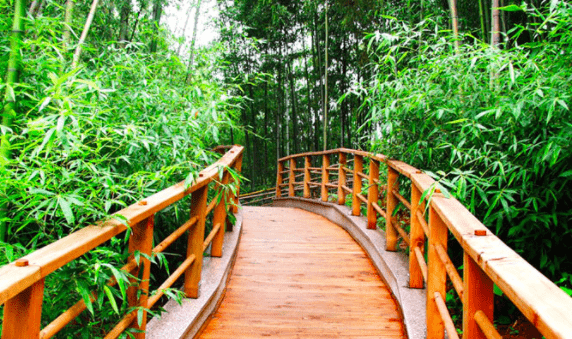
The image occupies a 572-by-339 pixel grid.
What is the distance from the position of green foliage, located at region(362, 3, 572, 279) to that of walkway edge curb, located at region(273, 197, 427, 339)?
609mm

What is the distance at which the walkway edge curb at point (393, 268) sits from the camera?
219cm

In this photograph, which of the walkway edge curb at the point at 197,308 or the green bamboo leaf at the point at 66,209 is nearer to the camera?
the green bamboo leaf at the point at 66,209

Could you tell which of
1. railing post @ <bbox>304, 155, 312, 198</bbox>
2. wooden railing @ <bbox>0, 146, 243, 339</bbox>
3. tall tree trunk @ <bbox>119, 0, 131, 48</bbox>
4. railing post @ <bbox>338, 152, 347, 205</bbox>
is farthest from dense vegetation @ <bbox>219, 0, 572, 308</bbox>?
railing post @ <bbox>304, 155, 312, 198</bbox>

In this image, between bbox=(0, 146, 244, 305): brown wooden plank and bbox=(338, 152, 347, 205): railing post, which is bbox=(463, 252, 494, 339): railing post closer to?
bbox=(0, 146, 244, 305): brown wooden plank

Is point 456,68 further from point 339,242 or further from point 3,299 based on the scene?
point 3,299

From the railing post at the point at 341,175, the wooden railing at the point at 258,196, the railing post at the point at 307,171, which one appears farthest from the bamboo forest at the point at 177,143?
the wooden railing at the point at 258,196

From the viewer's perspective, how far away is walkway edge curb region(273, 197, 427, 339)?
2.19m

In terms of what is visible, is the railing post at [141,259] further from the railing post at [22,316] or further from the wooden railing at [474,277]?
the wooden railing at [474,277]

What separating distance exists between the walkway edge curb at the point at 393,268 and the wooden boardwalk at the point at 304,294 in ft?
0.28

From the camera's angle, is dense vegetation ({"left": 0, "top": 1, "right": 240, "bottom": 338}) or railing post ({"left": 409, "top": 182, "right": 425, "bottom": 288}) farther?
railing post ({"left": 409, "top": 182, "right": 425, "bottom": 288})

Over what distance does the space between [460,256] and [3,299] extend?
8.38ft

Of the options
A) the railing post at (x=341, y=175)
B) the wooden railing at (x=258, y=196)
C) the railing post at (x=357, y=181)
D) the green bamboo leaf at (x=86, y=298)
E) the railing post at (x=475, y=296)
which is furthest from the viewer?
the wooden railing at (x=258, y=196)

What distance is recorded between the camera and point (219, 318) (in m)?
2.45

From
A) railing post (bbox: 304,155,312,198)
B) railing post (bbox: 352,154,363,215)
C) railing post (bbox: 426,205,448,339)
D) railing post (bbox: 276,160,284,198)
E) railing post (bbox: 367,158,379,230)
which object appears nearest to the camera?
railing post (bbox: 426,205,448,339)
